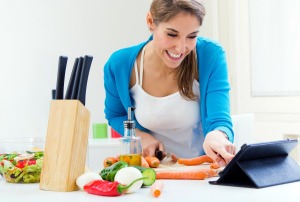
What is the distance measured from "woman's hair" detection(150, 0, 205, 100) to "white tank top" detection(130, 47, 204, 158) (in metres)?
0.03

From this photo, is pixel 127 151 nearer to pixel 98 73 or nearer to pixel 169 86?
pixel 169 86

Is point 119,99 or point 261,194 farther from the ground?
point 119,99

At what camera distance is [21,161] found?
156 centimetres

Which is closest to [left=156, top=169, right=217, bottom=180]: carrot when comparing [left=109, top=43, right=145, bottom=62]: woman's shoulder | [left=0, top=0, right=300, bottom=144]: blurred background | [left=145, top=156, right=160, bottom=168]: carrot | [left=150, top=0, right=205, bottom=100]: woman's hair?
[left=145, top=156, right=160, bottom=168]: carrot

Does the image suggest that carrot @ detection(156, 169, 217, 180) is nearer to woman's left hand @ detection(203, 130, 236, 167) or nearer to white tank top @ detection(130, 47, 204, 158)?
woman's left hand @ detection(203, 130, 236, 167)

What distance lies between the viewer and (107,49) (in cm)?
437

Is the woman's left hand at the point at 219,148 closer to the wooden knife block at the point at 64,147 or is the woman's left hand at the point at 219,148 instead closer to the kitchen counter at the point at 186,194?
the kitchen counter at the point at 186,194

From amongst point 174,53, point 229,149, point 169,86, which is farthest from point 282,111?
point 229,149

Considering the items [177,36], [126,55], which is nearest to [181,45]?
[177,36]

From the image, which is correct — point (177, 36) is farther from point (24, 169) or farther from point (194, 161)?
point (24, 169)

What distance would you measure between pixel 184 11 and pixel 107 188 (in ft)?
2.79

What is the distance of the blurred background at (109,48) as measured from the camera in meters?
3.88

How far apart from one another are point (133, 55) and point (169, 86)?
0.20m

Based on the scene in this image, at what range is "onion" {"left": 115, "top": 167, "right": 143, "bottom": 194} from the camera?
1320 mm
